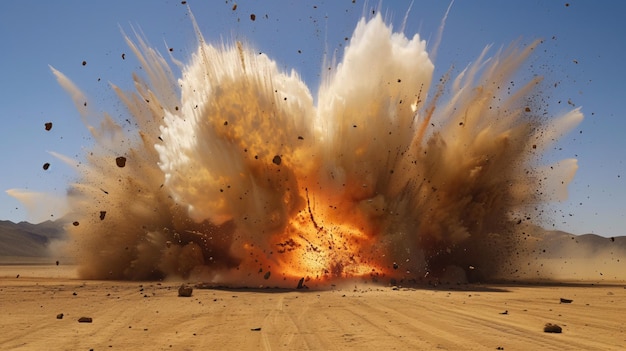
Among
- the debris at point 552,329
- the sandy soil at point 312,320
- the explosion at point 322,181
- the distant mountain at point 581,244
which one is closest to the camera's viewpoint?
the sandy soil at point 312,320

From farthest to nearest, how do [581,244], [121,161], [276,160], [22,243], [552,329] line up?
[22,243]
[581,244]
[121,161]
[276,160]
[552,329]

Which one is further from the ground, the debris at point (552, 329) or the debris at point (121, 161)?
the debris at point (121, 161)

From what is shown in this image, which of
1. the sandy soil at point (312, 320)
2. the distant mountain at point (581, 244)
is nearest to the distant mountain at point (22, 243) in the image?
the distant mountain at point (581, 244)

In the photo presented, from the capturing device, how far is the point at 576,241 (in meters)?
112

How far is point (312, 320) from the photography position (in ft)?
51.8

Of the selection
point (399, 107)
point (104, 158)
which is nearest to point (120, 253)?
point (104, 158)

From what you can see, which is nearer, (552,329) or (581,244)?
(552,329)

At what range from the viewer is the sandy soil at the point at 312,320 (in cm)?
1220

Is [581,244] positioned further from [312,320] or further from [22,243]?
[22,243]

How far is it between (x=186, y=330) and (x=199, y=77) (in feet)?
62.2

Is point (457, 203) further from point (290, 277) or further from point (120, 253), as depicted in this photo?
point (120, 253)

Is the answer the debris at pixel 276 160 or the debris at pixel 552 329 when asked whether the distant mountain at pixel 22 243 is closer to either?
the debris at pixel 276 160

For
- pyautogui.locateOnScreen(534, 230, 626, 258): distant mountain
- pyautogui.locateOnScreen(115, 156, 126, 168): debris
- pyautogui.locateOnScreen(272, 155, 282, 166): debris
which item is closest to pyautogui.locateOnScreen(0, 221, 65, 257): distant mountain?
pyautogui.locateOnScreen(115, 156, 126, 168): debris

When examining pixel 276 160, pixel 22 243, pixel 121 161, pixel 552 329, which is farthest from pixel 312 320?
pixel 22 243
